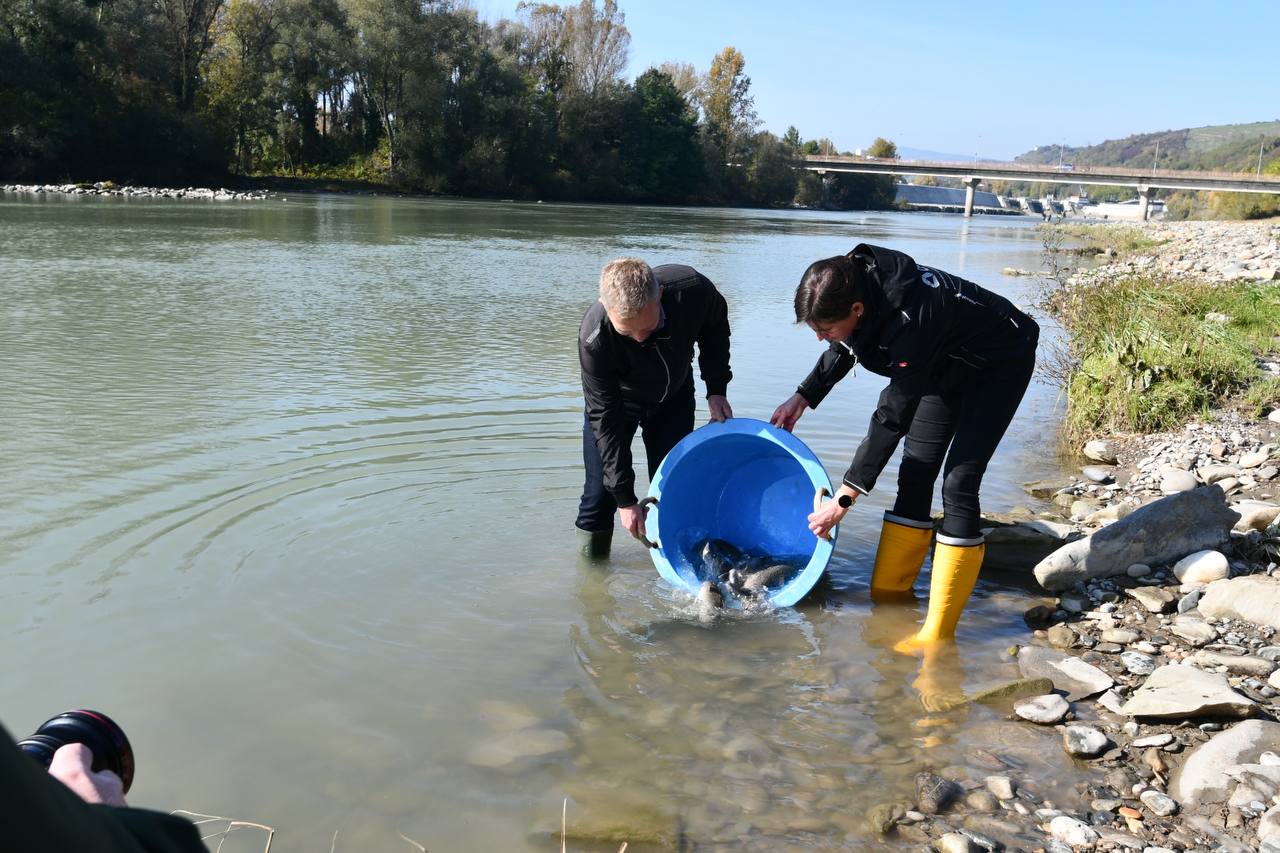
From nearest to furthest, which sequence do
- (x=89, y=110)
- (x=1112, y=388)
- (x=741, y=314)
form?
1. (x=1112, y=388)
2. (x=741, y=314)
3. (x=89, y=110)

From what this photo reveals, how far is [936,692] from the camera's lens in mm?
3787

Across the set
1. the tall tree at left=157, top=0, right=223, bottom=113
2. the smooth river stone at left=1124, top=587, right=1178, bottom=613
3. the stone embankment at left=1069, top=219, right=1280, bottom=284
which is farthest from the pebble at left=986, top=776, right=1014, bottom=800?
the tall tree at left=157, top=0, right=223, bottom=113

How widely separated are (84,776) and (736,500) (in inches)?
160

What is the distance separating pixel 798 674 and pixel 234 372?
6190 millimetres

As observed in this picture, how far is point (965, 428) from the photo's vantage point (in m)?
3.95

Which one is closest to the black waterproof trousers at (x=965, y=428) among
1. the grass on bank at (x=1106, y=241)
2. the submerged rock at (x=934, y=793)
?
the submerged rock at (x=934, y=793)

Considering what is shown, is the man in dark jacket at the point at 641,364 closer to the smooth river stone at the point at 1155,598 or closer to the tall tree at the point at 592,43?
the smooth river stone at the point at 1155,598

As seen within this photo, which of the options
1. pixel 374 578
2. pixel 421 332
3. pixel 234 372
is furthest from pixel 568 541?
pixel 421 332

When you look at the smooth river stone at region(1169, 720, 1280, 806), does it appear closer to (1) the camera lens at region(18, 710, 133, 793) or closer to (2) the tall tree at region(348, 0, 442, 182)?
(1) the camera lens at region(18, 710, 133, 793)

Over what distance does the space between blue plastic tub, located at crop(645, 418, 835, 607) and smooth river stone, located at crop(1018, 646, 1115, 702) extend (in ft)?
3.04

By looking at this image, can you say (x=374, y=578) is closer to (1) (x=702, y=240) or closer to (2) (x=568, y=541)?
(2) (x=568, y=541)

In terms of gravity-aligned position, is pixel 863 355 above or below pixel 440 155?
below

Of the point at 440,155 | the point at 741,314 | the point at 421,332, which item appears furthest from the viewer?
the point at 440,155

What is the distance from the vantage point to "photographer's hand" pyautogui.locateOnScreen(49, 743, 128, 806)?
138 centimetres
